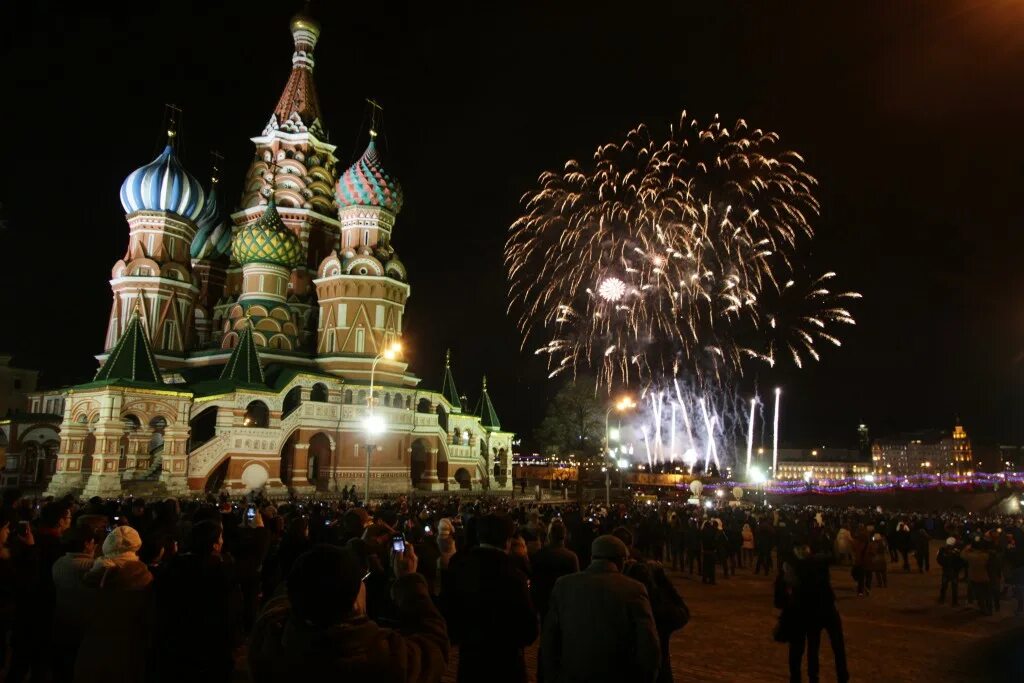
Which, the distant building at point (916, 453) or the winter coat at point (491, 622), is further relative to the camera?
the distant building at point (916, 453)

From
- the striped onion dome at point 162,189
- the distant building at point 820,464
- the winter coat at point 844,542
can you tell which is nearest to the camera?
the winter coat at point 844,542

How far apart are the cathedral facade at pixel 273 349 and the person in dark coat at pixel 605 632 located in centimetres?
2972

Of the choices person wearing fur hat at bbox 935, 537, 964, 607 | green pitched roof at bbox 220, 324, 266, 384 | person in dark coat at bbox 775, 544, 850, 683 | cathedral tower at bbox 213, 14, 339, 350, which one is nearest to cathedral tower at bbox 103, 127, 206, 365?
cathedral tower at bbox 213, 14, 339, 350

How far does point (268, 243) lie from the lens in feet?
145

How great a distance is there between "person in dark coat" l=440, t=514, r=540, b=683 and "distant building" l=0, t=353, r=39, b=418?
56282 mm

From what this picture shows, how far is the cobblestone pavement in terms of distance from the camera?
326 inches

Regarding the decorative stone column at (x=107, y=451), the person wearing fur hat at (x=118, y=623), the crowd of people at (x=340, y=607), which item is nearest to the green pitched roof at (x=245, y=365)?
the decorative stone column at (x=107, y=451)

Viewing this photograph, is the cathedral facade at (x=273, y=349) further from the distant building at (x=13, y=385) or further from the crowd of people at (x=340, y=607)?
the crowd of people at (x=340, y=607)

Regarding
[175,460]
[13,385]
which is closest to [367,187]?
[175,460]

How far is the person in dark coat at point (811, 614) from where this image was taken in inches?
280

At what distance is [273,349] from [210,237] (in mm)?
14631

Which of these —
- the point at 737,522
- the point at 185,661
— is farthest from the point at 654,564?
the point at 737,522

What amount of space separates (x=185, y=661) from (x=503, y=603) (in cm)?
199

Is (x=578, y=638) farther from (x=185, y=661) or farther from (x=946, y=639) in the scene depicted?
(x=946, y=639)
